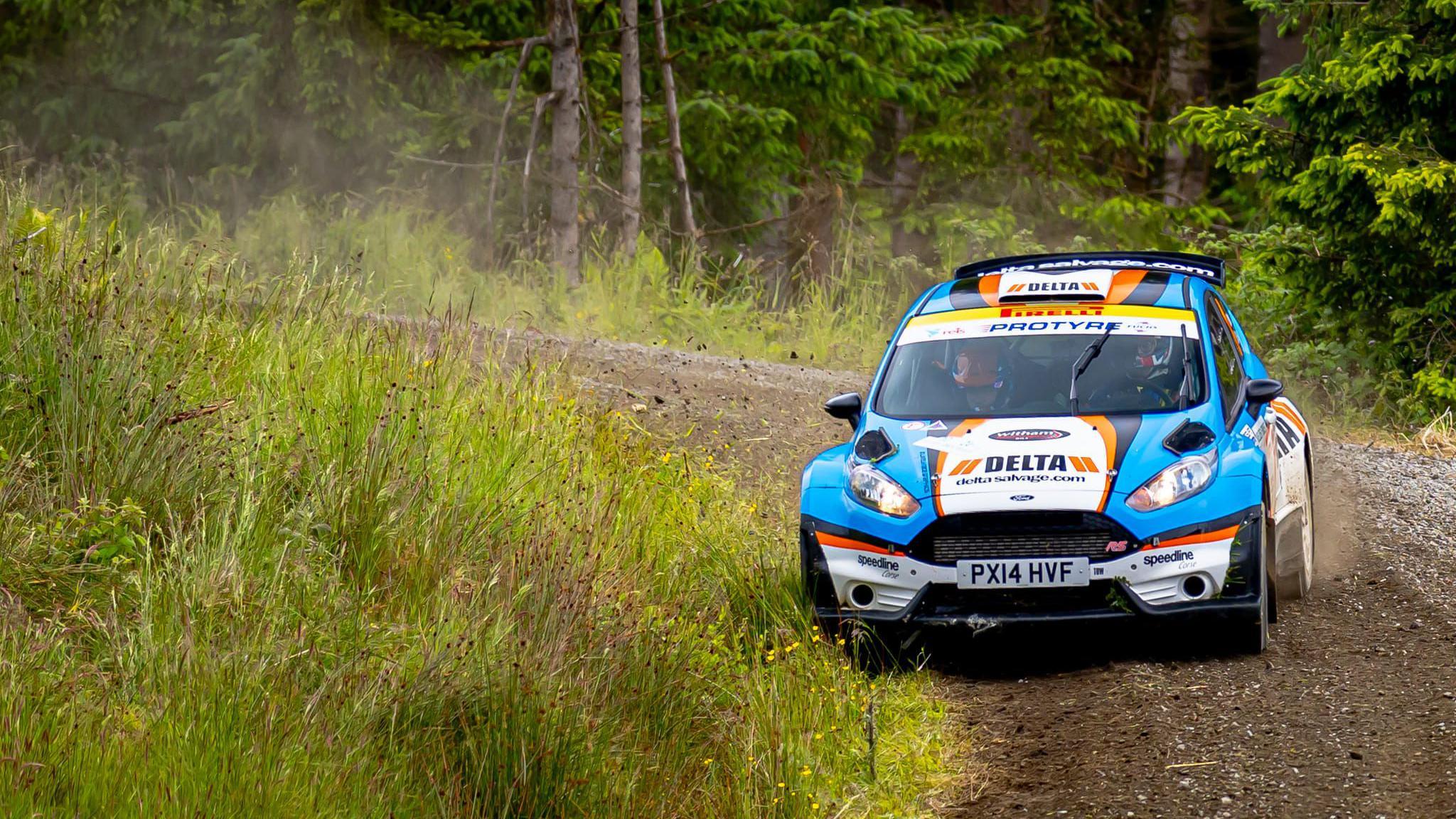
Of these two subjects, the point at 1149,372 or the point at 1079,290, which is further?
the point at 1079,290

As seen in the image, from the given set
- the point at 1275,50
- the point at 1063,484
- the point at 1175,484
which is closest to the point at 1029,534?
the point at 1063,484

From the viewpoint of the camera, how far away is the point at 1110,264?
9305 mm

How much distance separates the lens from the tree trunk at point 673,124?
18.9 m

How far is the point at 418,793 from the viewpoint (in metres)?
4.97

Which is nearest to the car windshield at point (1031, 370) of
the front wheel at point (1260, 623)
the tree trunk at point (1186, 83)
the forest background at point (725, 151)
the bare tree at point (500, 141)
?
the front wheel at point (1260, 623)

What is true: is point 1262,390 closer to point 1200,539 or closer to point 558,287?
point 1200,539

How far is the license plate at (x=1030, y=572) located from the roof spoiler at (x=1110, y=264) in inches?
103

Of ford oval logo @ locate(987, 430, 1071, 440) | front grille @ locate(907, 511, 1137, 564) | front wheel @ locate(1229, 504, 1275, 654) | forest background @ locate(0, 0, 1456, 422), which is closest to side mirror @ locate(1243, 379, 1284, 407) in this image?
front wheel @ locate(1229, 504, 1275, 654)

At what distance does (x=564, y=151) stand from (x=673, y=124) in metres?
1.41

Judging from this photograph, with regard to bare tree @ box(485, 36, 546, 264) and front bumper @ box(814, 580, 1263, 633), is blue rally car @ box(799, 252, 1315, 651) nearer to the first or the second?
front bumper @ box(814, 580, 1263, 633)

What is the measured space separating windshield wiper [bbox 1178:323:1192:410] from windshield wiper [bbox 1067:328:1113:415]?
1.21 feet

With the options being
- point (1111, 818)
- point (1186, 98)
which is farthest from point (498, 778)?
point (1186, 98)

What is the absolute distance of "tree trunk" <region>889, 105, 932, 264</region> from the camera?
25531 mm

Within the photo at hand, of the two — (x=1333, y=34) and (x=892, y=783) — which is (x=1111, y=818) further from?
(x=1333, y=34)
